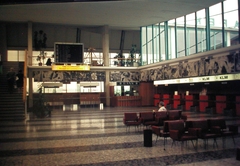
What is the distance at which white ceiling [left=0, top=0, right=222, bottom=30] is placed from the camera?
21398 mm

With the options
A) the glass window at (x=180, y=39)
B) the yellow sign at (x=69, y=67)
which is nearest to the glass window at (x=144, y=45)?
the glass window at (x=180, y=39)

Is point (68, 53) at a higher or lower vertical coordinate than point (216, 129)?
higher

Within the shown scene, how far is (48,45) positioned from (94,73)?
9.60 metres

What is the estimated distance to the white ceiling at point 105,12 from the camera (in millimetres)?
21398

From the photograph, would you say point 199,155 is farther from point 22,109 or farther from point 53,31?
point 53,31

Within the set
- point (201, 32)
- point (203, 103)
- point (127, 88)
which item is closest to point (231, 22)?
point (201, 32)

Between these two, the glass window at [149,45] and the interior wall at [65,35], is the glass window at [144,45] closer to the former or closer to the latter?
the glass window at [149,45]

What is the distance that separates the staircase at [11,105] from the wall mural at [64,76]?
466cm

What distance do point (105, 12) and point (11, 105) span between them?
11.7 m

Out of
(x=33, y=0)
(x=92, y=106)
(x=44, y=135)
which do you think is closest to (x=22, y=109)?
(x=44, y=135)

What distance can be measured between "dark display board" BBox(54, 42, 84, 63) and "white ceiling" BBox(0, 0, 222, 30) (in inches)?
120

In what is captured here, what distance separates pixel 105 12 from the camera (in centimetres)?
2448

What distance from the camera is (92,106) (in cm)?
2973

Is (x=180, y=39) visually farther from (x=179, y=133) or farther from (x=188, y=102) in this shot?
(x=179, y=133)
